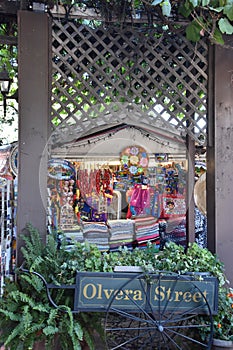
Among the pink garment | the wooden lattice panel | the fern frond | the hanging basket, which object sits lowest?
the hanging basket

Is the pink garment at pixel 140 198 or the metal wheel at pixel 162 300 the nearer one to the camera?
the metal wheel at pixel 162 300

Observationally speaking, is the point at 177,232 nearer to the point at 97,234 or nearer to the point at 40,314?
the point at 97,234

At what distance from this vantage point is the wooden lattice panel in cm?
334

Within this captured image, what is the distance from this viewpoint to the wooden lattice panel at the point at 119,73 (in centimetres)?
334

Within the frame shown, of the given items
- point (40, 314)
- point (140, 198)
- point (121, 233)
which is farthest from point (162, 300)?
point (140, 198)

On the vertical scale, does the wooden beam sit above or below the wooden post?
above

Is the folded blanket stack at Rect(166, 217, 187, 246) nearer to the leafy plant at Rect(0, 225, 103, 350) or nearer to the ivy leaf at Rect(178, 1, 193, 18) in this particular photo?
the leafy plant at Rect(0, 225, 103, 350)

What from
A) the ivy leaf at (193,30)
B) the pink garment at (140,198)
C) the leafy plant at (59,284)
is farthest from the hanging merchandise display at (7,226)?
the ivy leaf at (193,30)

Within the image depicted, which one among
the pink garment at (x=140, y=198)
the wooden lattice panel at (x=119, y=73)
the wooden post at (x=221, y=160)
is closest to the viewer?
the wooden lattice panel at (x=119, y=73)

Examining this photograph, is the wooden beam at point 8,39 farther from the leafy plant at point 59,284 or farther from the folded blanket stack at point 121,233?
the folded blanket stack at point 121,233

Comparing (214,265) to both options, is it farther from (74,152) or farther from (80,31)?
(74,152)

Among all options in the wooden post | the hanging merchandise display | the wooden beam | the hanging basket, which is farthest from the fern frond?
the wooden beam

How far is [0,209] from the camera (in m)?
4.23

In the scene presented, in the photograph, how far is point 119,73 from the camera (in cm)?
345
